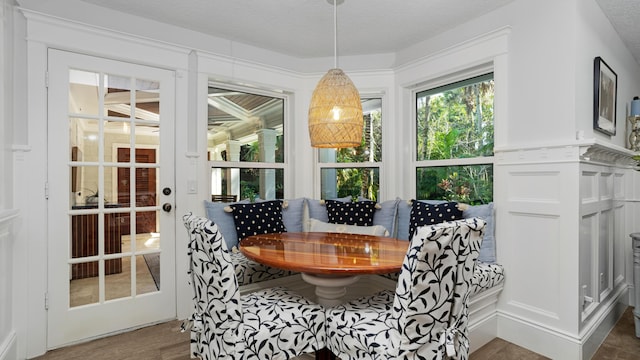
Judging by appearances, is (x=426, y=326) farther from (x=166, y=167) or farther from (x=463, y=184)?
(x=166, y=167)

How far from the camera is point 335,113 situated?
6.60 ft

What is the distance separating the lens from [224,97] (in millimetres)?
3152

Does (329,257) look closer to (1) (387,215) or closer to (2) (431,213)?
(2) (431,213)

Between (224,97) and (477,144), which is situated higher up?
(224,97)

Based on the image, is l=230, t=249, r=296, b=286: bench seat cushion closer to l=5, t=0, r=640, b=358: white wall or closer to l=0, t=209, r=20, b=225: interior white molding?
l=5, t=0, r=640, b=358: white wall

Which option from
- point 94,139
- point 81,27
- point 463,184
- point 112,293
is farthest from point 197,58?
point 463,184

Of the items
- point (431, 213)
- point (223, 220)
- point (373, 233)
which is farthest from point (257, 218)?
point (431, 213)

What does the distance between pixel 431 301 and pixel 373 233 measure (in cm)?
138

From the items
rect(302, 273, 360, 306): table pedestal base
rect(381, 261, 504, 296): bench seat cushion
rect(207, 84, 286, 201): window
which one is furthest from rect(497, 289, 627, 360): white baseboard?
rect(207, 84, 286, 201): window

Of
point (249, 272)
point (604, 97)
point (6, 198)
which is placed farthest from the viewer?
point (249, 272)

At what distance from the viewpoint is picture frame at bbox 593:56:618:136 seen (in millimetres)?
2229

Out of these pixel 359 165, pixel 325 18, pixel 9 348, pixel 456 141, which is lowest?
pixel 9 348

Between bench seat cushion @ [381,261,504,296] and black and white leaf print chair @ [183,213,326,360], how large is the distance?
1.10 m

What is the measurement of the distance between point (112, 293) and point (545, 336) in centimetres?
307
